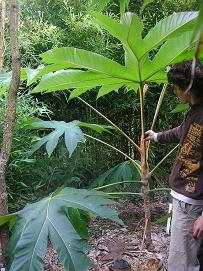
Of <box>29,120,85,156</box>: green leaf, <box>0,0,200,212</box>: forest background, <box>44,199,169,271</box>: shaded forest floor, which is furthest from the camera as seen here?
<box>0,0,200,212</box>: forest background

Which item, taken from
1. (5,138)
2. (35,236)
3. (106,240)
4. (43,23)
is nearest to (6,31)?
(43,23)

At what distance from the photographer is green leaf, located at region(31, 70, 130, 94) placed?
1306mm

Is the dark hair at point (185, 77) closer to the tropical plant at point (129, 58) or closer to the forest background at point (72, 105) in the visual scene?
the tropical plant at point (129, 58)

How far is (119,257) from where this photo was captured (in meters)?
1.96

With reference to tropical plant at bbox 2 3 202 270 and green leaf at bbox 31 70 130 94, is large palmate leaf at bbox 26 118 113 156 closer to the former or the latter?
tropical plant at bbox 2 3 202 270

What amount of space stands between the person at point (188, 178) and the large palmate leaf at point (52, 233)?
0.33 m

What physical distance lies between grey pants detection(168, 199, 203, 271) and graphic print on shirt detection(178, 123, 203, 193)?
72 mm

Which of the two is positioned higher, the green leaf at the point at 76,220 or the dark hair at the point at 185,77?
the dark hair at the point at 185,77

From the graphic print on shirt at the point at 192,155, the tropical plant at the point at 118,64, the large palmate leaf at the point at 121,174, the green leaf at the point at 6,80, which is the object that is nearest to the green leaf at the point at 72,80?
the tropical plant at the point at 118,64

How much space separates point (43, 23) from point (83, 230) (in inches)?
73.7

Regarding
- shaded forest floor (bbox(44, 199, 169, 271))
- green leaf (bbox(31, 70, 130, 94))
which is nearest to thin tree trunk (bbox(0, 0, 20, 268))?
green leaf (bbox(31, 70, 130, 94))

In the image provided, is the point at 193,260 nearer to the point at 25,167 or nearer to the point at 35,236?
the point at 35,236

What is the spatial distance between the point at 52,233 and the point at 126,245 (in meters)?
1.26

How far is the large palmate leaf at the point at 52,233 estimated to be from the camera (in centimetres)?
88
